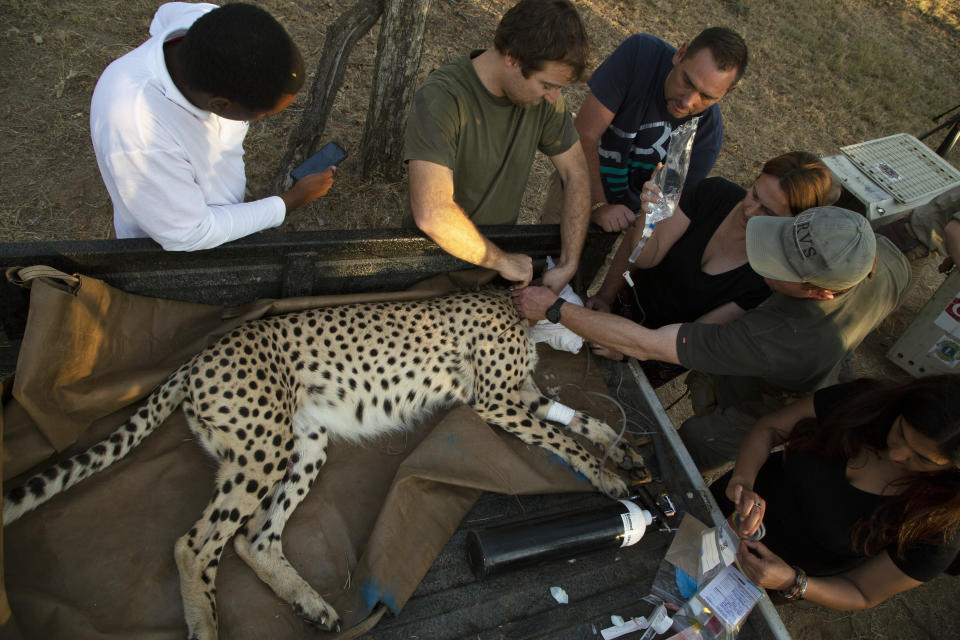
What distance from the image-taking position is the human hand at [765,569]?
2.27 meters

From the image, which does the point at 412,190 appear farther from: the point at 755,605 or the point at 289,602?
the point at 755,605

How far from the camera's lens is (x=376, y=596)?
7.20 feet

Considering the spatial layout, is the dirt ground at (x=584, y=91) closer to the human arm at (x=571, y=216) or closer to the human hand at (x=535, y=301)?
the human arm at (x=571, y=216)

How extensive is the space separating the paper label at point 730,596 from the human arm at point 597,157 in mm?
1926

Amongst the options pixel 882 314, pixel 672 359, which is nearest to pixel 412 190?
pixel 672 359

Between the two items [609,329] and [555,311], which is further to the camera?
[555,311]

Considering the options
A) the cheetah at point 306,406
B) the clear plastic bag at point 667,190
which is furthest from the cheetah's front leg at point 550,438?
the clear plastic bag at point 667,190

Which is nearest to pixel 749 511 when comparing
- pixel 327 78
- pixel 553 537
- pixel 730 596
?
pixel 730 596

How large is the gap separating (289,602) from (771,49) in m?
10.4

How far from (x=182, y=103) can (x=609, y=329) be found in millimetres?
2054

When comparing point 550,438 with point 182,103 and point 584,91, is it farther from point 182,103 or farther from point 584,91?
point 584,91

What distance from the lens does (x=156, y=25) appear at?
229cm

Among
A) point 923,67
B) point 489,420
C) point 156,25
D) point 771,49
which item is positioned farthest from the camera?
point 923,67

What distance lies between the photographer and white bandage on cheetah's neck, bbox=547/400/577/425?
308 centimetres
